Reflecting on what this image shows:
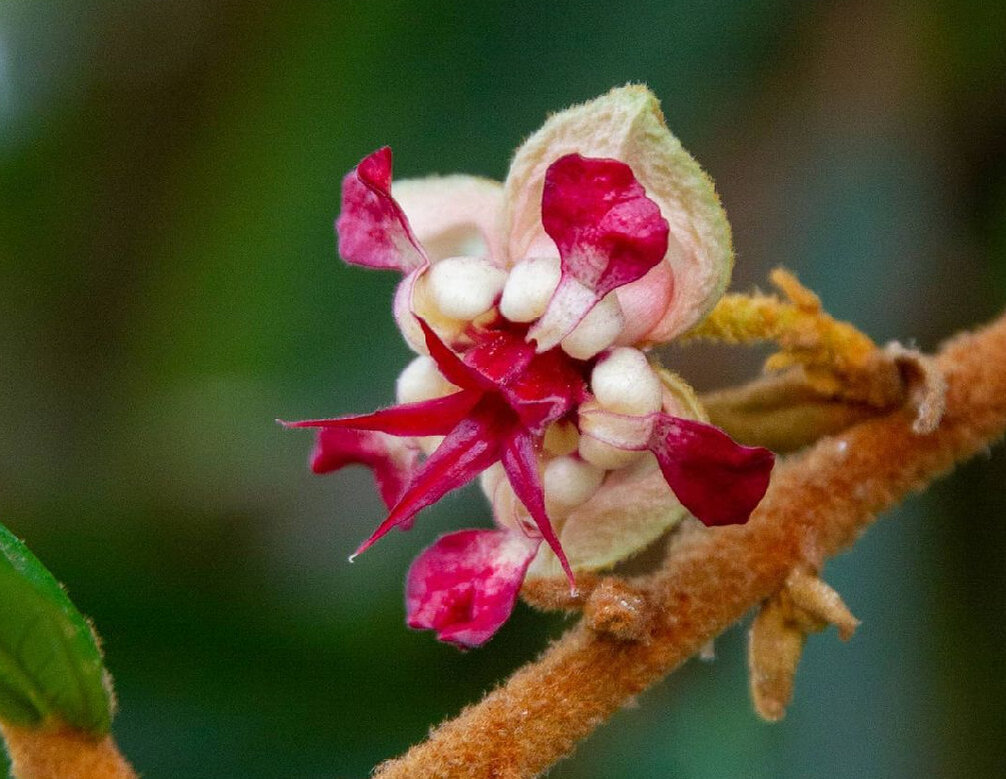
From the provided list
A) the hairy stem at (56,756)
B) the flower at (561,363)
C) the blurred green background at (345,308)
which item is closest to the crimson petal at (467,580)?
the flower at (561,363)

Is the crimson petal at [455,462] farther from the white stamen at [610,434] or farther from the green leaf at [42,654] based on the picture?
the green leaf at [42,654]

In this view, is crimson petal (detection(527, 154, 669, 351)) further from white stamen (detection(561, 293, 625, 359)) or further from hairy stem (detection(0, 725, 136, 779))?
hairy stem (detection(0, 725, 136, 779))

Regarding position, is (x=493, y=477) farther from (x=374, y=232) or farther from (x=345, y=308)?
(x=345, y=308)

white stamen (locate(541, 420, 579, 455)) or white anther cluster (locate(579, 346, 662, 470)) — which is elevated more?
white anther cluster (locate(579, 346, 662, 470))

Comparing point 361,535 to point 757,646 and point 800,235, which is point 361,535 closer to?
point 800,235

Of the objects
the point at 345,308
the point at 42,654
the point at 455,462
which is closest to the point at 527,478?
the point at 455,462

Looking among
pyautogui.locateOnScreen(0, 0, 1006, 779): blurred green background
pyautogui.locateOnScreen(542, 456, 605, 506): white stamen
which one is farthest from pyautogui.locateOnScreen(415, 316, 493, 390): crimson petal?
pyautogui.locateOnScreen(0, 0, 1006, 779): blurred green background
